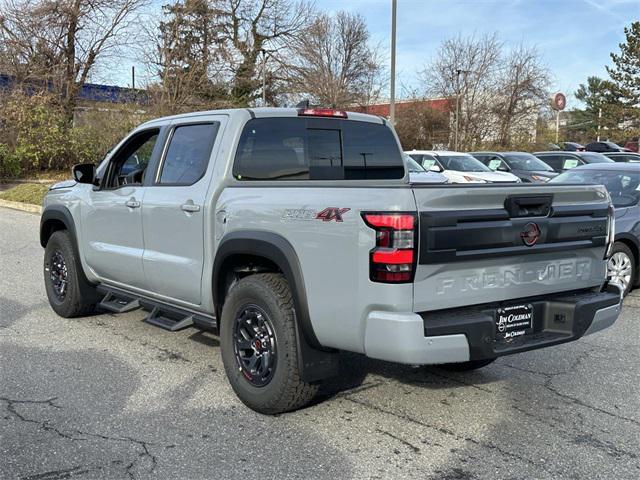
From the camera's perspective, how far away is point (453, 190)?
3270mm

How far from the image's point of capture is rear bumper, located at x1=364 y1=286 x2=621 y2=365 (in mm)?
3189

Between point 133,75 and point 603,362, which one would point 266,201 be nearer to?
point 603,362

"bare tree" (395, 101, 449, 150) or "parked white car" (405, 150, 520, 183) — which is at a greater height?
"bare tree" (395, 101, 449, 150)

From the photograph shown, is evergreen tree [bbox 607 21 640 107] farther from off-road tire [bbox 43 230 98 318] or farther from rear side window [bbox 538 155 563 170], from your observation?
off-road tire [bbox 43 230 98 318]

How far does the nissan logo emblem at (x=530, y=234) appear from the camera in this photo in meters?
3.54

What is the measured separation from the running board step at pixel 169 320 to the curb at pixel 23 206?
12.9 m

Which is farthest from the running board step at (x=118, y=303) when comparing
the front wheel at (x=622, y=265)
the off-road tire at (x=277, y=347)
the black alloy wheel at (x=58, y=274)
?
the front wheel at (x=622, y=265)

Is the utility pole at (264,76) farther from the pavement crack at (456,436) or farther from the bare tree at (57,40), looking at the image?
the pavement crack at (456,436)

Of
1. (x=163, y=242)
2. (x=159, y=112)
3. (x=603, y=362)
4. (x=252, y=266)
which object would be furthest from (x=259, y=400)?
(x=159, y=112)

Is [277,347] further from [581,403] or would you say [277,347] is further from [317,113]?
[581,403]

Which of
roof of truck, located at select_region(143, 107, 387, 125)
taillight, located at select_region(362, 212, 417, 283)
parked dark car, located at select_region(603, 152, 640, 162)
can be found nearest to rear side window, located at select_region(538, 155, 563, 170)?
parked dark car, located at select_region(603, 152, 640, 162)

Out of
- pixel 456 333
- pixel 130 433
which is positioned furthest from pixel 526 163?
pixel 130 433

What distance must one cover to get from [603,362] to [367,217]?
9.70 feet

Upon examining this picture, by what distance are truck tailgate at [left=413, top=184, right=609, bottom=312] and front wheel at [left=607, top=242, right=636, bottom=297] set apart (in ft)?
11.1
